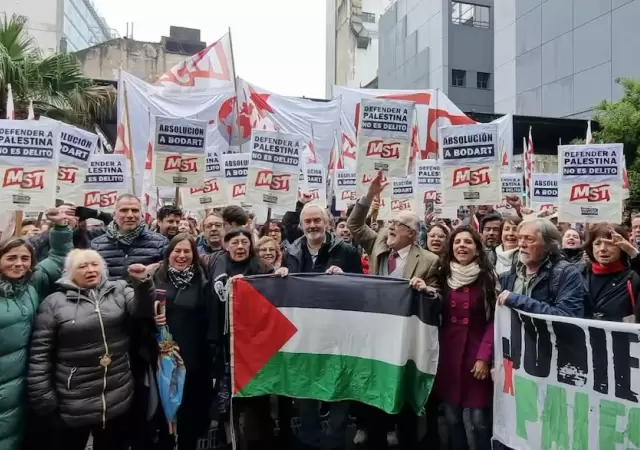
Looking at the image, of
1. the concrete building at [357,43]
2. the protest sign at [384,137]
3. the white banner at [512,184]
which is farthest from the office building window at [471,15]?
the protest sign at [384,137]

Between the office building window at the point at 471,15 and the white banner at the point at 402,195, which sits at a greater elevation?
the office building window at the point at 471,15

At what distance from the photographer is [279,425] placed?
471cm

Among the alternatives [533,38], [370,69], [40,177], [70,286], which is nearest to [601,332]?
[70,286]

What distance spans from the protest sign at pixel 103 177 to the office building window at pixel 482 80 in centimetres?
3951

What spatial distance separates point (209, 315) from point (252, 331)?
1.12 ft

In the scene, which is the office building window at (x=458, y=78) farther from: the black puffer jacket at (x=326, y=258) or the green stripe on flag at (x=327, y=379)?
the green stripe on flag at (x=327, y=379)

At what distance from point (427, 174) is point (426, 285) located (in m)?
6.31

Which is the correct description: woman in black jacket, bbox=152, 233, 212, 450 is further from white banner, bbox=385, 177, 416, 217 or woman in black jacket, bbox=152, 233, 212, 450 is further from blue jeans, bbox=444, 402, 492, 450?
white banner, bbox=385, 177, 416, 217

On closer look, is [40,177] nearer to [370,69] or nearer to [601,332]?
[601,332]

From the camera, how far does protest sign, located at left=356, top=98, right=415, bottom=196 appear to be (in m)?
6.45

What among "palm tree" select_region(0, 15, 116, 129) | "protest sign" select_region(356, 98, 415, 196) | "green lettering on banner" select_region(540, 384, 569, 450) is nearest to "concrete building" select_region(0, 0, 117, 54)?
"palm tree" select_region(0, 15, 116, 129)

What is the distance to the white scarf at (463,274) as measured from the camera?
4000 millimetres

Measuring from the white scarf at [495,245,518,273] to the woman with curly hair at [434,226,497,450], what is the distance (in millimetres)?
1416

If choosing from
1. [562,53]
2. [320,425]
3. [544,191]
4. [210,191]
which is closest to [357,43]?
[562,53]
